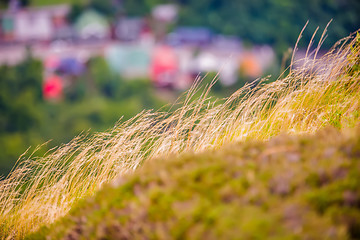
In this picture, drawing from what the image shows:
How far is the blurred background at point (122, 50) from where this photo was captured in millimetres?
43844

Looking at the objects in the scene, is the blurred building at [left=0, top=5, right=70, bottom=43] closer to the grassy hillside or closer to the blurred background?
the blurred background

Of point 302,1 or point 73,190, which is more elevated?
point 302,1

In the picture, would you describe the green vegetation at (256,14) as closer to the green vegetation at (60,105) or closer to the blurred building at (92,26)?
the blurred building at (92,26)

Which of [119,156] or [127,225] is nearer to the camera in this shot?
[127,225]

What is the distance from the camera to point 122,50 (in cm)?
5950

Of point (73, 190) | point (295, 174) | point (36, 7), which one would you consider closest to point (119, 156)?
point (73, 190)

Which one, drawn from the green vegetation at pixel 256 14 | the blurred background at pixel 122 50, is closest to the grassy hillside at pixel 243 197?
the blurred background at pixel 122 50

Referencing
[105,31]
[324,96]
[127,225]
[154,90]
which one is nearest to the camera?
[127,225]

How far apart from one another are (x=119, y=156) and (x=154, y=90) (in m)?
49.5

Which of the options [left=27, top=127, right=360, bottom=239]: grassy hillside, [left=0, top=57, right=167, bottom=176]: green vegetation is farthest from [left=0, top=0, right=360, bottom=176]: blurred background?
[left=27, top=127, right=360, bottom=239]: grassy hillside

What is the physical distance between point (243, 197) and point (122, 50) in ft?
195

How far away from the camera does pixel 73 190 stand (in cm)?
296

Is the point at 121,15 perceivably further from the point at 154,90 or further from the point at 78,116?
the point at 78,116

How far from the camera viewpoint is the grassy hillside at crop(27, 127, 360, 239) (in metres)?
1.34
